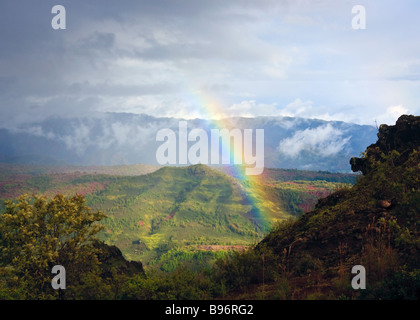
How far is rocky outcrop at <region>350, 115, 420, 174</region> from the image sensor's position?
25391 millimetres

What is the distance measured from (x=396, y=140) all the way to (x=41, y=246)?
2557cm

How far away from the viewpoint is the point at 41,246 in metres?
19.1

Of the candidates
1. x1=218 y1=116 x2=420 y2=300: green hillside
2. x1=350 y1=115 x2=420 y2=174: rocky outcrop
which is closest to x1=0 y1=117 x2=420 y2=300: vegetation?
x1=218 y1=116 x2=420 y2=300: green hillside

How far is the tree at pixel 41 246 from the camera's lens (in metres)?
18.6

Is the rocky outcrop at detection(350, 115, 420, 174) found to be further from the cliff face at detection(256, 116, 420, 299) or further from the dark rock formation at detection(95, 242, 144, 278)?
the dark rock formation at detection(95, 242, 144, 278)

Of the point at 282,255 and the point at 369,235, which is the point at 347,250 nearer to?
the point at 369,235

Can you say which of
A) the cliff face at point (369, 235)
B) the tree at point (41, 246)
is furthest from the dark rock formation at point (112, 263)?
the cliff face at point (369, 235)

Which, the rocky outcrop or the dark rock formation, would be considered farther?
the rocky outcrop

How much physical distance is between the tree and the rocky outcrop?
67.3 ft

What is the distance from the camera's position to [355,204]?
19797 mm

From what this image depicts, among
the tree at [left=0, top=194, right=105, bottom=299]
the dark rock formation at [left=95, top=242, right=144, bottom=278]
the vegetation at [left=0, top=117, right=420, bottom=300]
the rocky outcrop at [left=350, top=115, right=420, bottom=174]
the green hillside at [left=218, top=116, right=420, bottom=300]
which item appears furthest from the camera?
the rocky outcrop at [left=350, top=115, right=420, bottom=174]
